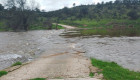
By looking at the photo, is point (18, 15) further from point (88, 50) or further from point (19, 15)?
point (88, 50)

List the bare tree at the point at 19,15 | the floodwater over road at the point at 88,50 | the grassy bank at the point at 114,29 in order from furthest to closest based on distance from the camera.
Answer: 1. the bare tree at the point at 19,15
2. the grassy bank at the point at 114,29
3. the floodwater over road at the point at 88,50

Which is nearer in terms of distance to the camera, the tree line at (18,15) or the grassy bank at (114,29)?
the grassy bank at (114,29)

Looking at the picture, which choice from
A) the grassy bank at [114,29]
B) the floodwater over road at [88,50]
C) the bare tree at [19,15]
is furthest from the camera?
the bare tree at [19,15]

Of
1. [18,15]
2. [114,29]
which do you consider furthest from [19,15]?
[114,29]

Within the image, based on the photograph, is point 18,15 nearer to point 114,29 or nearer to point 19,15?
point 19,15

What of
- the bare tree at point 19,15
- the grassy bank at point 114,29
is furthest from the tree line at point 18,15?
the grassy bank at point 114,29

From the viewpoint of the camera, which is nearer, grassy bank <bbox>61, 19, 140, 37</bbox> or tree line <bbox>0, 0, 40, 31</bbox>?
grassy bank <bbox>61, 19, 140, 37</bbox>

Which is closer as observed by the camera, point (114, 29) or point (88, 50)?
point (88, 50)

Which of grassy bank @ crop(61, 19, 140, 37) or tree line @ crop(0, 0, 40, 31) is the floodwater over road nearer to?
grassy bank @ crop(61, 19, 140, 37)

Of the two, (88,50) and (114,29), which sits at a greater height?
(114,29)

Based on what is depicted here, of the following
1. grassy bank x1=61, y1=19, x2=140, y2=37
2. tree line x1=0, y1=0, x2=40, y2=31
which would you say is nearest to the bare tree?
tree line x1=0, y1=0, x2=40, y2=31

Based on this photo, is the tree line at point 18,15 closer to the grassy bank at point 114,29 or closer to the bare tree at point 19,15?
the bare tree at point 19,15

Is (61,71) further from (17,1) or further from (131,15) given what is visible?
(131,15)

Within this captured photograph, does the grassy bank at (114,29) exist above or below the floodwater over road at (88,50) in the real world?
above
